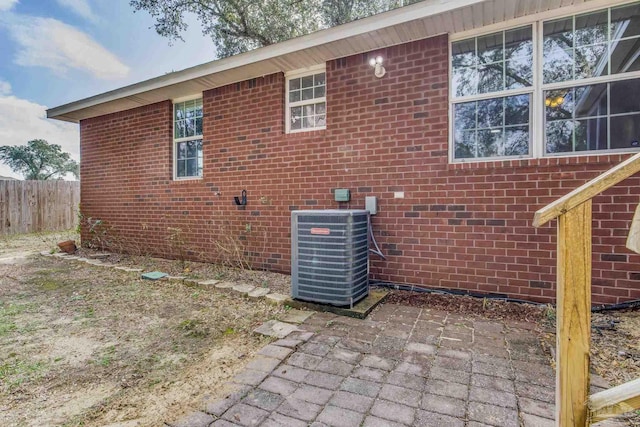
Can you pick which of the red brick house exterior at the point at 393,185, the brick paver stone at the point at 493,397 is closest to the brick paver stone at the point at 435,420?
the brick paver stone at the point at 493,397

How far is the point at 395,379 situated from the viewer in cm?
197

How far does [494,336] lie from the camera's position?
2.57 metres

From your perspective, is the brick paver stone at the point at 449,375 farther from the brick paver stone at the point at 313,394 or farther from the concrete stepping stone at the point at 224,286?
the concrete stepping stone at the point at 224,286

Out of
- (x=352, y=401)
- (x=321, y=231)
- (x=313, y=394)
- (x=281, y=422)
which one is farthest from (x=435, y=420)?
(x=321, y=231)

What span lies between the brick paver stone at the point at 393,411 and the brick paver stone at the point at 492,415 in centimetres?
31

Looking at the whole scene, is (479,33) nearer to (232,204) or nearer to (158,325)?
(232,204)

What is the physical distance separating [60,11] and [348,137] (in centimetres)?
896

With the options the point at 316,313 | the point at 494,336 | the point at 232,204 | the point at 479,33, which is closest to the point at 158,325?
the point at 316,313

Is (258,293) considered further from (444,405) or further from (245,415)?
(444,405)

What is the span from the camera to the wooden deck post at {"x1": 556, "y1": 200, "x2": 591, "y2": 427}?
40.6 inches

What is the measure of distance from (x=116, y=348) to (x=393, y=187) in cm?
323

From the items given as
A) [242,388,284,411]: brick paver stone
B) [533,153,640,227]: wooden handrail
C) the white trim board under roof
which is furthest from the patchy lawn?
the white trim board under roof

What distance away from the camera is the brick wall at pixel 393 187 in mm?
3213

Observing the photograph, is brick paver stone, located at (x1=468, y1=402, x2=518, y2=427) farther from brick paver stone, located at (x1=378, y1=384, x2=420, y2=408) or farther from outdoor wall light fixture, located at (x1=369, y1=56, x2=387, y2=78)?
outdoor wall light fixture, located at (x1=369, y1=56, x2=387, y2=78)
